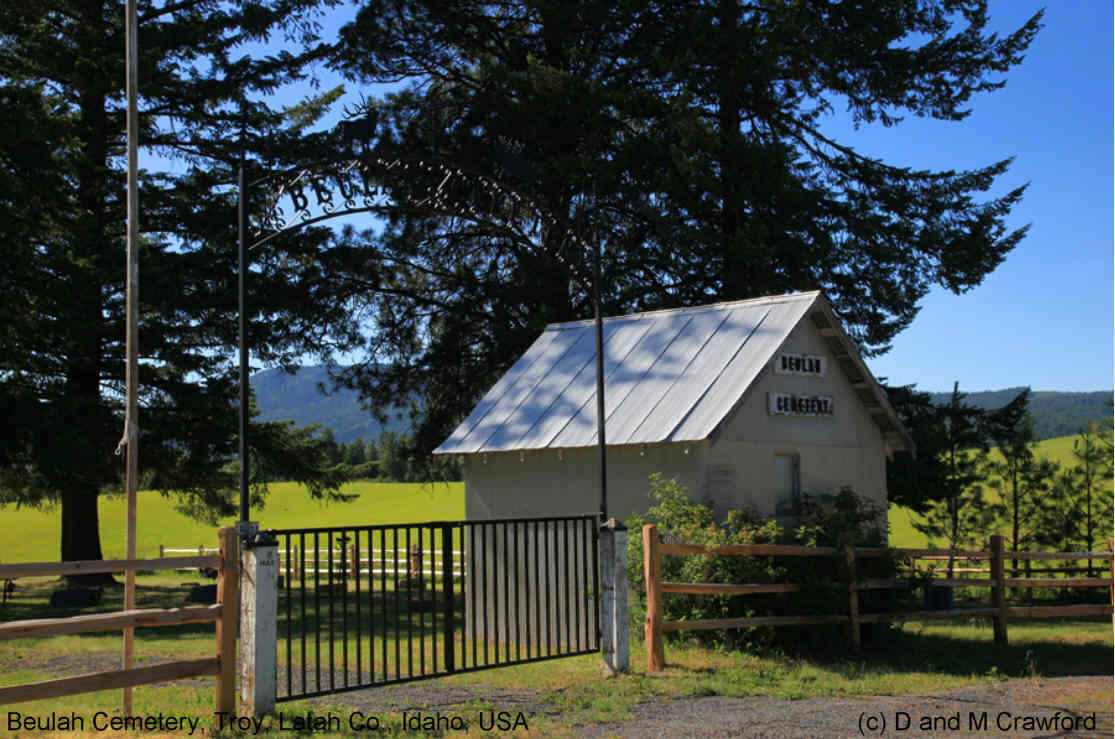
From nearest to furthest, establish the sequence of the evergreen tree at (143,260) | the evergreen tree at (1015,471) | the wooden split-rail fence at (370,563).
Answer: the wooden split-rail fence at (370,563)
the evergreen tree at (143,260)
the evergreen tree at (1015,471)

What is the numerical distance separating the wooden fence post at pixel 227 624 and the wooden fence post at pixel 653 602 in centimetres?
493

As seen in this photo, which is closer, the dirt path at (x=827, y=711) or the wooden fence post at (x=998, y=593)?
the dirt path at (x=827, y=711)

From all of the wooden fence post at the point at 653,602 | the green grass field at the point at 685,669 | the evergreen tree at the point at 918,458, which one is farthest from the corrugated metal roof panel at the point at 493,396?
the evergreen tree at the point at 918,458

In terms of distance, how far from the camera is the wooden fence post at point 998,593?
16891 millimetres

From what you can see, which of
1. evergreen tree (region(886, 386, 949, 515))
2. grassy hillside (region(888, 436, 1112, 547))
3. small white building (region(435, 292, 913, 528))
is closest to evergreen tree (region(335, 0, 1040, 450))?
evergreen tree (region(886, 386, 949, 515))

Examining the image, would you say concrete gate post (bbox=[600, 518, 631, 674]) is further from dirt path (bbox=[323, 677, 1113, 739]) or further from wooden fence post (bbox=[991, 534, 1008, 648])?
wooden fence post (bbox=[991, 534, 1008, 648])

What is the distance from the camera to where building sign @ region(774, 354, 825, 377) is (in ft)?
55.7

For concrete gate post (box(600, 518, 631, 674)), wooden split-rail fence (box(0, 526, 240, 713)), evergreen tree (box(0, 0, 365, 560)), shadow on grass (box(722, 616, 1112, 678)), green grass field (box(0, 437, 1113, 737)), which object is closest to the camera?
wooden split-rail fence (box(0, 526, 240, 713))

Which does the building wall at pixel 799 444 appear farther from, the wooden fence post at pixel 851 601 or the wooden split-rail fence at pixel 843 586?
the wooden split-rail fence at pixel 843 586

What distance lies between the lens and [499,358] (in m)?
28.0

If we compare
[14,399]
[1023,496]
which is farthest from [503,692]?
[1023,496]

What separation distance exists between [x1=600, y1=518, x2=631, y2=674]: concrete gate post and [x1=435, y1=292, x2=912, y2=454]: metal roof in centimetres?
274

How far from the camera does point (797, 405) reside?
1730 cm

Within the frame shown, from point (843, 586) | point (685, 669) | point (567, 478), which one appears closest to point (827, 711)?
point (685, 669)
